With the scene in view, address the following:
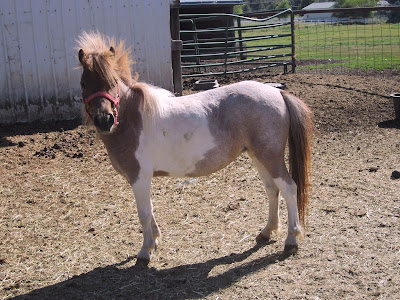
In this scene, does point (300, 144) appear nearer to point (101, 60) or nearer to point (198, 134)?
point (198, 134)

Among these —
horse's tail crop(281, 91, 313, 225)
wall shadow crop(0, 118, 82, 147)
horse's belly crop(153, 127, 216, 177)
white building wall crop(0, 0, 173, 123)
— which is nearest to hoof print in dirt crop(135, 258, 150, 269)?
horse's belly crop(153, 127, 216, 177)

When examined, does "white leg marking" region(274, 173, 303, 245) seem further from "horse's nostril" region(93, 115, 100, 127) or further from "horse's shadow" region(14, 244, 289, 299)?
"horse's nostril" region(93, 115, 100, 127)

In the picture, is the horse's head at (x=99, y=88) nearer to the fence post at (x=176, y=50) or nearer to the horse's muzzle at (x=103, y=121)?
the horse's muzzle at (x=103, y=121)

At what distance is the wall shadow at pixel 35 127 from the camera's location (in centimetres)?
731

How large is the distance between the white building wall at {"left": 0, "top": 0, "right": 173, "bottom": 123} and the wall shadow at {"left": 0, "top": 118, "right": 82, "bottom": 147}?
0.69 feet

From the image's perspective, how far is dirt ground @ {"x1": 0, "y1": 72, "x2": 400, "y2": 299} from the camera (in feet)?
11.1

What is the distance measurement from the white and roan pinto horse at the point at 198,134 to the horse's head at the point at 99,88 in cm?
6

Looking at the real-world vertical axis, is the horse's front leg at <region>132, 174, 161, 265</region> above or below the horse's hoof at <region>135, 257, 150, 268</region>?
above

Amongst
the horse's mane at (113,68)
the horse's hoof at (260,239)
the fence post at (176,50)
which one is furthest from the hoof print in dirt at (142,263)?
the fence post at (176,50)

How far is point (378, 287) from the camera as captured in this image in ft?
10.4

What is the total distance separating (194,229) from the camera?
171 inches

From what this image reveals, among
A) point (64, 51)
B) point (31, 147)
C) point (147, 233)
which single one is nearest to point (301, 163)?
point (147, 233)

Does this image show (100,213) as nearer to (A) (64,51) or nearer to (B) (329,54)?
(A) (64,51)

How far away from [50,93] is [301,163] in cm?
548
